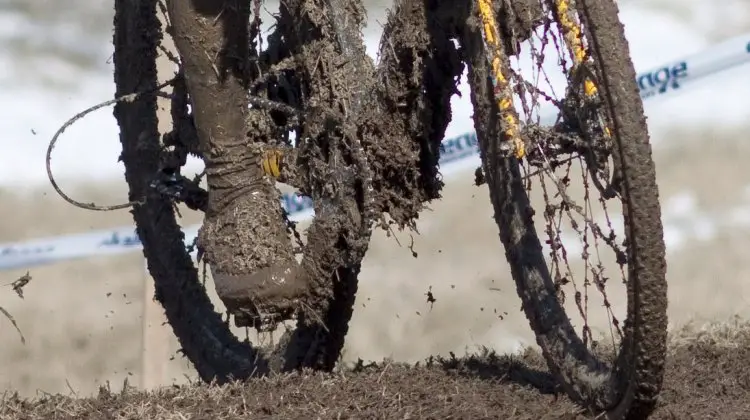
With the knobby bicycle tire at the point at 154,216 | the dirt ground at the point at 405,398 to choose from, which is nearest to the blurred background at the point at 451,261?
the knobby bicycle tire at the point at 154,216

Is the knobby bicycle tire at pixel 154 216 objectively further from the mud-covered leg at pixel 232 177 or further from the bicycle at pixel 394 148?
the mud-covered leg at pixel 232 177

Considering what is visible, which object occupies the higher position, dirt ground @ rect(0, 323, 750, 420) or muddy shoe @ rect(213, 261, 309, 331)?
muddy shoe @ rect(213, 261, 309, 331)

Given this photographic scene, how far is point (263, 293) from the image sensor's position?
2.53 meters

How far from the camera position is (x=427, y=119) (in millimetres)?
2658

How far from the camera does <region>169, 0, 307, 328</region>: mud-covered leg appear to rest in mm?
2537

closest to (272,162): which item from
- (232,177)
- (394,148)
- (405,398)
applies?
(232,177)

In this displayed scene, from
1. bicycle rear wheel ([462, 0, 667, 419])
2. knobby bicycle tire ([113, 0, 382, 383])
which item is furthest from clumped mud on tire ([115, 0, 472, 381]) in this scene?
knobby bicycle tire ([113, 0, 382, 383])

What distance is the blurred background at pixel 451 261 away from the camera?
5566 mm

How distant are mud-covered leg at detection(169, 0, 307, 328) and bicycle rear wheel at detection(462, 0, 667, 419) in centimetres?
51

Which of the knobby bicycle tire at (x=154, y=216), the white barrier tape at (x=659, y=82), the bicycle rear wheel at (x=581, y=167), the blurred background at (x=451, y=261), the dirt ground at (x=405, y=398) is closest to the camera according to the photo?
the bicycle rear wheel at (x=581, y=167)

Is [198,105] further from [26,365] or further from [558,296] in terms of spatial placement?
[26,365]

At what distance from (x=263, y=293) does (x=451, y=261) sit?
3.34m

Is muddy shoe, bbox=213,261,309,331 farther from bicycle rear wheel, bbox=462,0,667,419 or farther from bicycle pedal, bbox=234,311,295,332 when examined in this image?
bicycle rear wheel, bbox=462,0,667,419

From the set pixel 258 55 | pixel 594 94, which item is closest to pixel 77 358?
pixel 258 55
